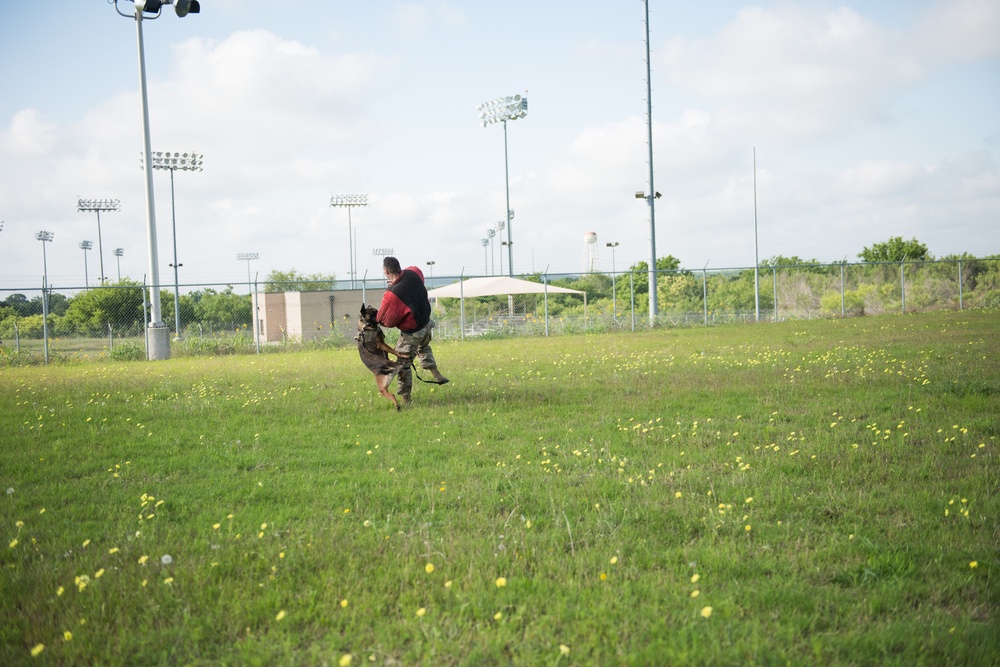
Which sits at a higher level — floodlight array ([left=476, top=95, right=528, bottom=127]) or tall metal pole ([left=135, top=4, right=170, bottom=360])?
floodlight array ([left=476, top=95, right=528, bottom=127])

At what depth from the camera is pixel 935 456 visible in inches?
246

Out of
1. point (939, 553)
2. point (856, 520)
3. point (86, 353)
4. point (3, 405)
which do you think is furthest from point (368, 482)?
point (86, 353)

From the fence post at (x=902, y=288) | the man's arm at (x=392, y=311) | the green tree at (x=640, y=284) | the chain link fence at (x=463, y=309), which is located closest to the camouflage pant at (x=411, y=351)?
the man's arm at (x=392, y=311)

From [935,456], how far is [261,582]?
5553 millimetres

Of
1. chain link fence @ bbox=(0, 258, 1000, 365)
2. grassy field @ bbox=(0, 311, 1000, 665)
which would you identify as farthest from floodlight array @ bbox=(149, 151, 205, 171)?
grassy field @ bbox=(0, 311, 1000, 665)

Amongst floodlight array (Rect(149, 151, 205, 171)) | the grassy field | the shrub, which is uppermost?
floodlight array (Rect(149, 151, 205, 171))

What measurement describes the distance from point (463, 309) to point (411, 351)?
15.6 m

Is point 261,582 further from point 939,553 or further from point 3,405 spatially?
point 3,405

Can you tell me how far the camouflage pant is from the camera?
9.98 meters

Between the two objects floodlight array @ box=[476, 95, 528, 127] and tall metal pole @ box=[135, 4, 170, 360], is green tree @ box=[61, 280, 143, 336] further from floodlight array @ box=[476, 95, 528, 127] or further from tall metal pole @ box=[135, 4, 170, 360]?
floodlight array @ box=[476, 95, 528, 127]

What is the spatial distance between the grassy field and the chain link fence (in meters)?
12.5

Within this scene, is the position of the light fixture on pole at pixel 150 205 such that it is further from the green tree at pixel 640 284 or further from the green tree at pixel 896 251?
the green tree at pixel 896 251

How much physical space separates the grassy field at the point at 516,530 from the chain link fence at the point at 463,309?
40.9ft

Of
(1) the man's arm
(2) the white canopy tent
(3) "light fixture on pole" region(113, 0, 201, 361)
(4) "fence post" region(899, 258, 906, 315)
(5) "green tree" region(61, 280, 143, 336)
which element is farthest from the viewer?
(2) the white canopy tent
